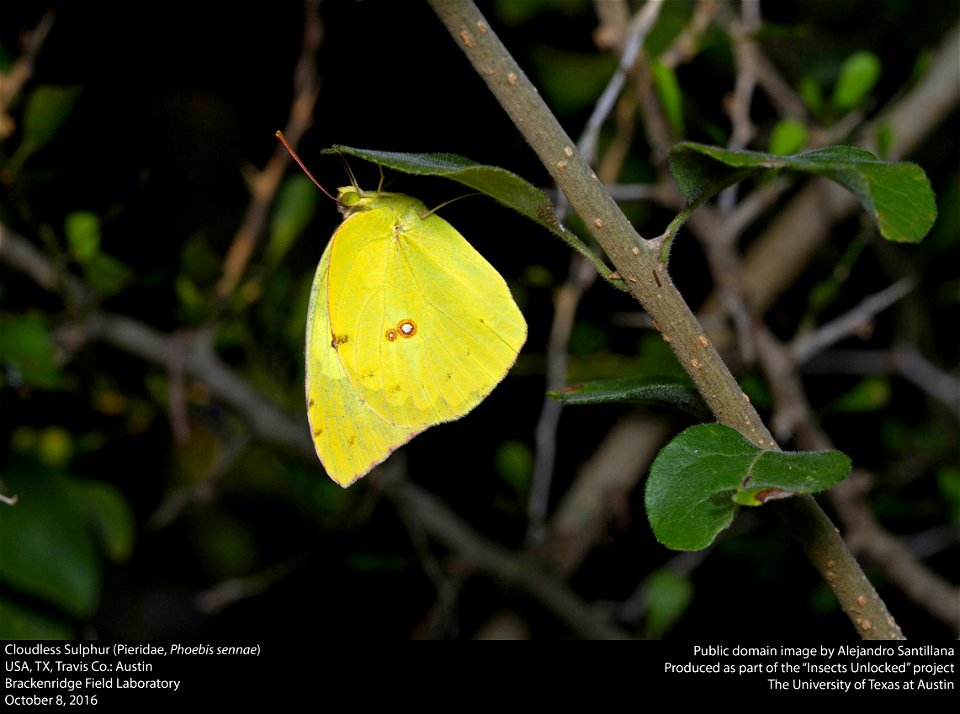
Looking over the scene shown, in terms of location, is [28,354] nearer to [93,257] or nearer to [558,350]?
[93,257]

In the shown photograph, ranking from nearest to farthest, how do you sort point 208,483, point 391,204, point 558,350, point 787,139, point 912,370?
point 391,204 → point 787,139 → point 208,483 → point 558,350 → point 912,370

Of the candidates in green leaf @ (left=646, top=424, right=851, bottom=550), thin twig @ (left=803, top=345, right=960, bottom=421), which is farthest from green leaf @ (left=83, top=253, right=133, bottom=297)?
thin twig @ (left=803, top=345, right=960, bottom=421)

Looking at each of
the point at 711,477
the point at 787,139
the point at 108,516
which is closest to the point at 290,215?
the point at 108,516

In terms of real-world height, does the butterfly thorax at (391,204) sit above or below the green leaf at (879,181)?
below

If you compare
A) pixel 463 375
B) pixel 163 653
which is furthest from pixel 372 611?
pixel 463 375

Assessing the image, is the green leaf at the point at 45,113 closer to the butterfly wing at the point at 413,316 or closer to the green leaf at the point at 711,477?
the butterfly wing at the point at 413,316

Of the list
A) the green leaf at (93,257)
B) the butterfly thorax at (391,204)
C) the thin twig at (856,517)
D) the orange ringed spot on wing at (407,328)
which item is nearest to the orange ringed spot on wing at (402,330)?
the orange ringed spot on wing at (407,328)
